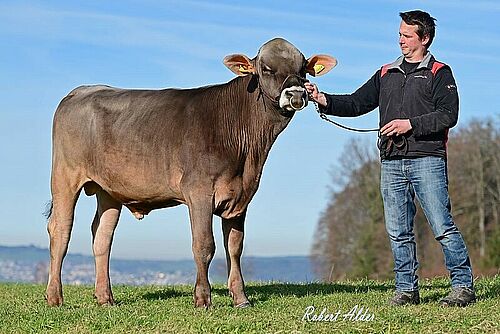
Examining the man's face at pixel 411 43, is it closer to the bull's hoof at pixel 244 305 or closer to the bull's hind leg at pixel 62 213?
the bull's hoof at pixel 244 305

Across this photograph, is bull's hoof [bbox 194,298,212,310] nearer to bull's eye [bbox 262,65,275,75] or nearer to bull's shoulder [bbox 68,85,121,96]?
bull's eye [bbox 262,65,275,75]

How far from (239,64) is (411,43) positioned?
2111 millimetres

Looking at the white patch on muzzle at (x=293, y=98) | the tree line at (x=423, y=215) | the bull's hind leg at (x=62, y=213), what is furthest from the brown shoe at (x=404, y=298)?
the tree line at (x=423, y=215)

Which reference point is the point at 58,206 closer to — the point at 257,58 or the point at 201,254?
the point at 201,254

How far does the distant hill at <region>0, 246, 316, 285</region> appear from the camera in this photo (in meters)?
18.9

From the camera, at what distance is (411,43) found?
1039cm

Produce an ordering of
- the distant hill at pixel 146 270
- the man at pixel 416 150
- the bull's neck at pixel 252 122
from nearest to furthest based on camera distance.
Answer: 1. the man at pixel 416 150
2. the bull's neck at pixel 252 122
3. the distant hill at pixel 146 270

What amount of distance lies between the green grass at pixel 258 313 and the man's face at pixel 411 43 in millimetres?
2797

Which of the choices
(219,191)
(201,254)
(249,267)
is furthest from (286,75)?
(249,267)

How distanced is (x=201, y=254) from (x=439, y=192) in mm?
2800

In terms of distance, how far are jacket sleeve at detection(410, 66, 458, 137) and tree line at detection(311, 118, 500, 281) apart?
1683 inches

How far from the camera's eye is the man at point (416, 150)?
1027 centimetres

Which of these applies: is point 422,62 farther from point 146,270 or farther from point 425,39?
point 146,270

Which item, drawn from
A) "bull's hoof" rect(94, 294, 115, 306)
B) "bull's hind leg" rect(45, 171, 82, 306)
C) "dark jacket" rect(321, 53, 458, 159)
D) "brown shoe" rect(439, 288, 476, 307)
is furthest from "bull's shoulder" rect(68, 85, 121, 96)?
"brown shoe" rect(439, 288, 476, 307)
